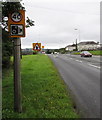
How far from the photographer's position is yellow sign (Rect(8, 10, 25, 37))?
11.6 ft

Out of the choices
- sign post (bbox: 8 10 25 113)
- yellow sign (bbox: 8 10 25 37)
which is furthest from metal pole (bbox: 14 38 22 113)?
yellow sign (bbox: 8 10 25 37)

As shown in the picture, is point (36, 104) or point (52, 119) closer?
point (52, 119)

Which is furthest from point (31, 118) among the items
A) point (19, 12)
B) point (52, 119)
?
point (19, 12)

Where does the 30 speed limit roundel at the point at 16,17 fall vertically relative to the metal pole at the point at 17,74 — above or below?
above

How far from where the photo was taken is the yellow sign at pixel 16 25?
11.6 ft

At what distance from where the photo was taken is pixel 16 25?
354cm

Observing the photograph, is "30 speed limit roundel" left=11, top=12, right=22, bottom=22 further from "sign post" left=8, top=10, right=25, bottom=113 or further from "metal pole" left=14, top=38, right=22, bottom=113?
"metal pole" left=14, top=38, right=22, bottom=113

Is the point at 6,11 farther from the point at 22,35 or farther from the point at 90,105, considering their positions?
the point at 90,105

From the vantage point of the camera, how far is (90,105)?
446 cm

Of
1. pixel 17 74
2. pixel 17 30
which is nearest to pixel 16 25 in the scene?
pixel 17 30

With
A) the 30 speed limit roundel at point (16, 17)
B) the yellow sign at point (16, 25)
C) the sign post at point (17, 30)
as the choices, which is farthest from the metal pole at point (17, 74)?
the 30 speed limit roundel at point (16, 17)

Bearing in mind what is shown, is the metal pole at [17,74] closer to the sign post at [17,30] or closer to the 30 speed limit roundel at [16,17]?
the sign post at [17,30]

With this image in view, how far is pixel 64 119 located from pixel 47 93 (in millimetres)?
2044

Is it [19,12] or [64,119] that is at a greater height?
[19,12]
